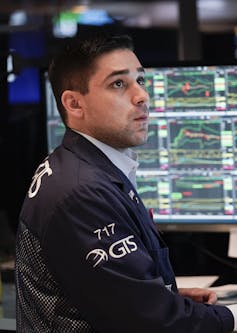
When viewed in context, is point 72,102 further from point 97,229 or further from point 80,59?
point 97,229

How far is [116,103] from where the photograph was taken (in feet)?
4.98

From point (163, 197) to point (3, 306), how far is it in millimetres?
517

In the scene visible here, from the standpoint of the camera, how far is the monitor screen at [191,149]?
210 centimetres

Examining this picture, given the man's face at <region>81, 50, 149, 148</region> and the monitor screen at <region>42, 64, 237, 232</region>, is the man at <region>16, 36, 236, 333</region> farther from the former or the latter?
the monitor screen at <region>42, 64, 237, 232</region>

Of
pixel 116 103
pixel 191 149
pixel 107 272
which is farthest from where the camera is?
pixel 191 149

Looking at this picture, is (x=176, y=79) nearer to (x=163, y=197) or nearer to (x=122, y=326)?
(x=163, y=197)

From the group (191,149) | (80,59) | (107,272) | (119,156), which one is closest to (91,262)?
(107,272)

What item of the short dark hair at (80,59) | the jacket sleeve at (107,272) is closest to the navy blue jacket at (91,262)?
the jacket sleeve at (107,272)

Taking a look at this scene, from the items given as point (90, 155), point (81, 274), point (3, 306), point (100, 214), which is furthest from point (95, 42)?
point (3, 306)

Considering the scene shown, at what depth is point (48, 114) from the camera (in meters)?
2.24

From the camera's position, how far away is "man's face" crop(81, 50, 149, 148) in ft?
4.96

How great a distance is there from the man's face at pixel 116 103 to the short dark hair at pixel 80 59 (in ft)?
0.04

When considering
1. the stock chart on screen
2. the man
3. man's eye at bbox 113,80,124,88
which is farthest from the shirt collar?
the stock chart on screen

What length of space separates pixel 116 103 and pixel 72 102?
87 millimetres
